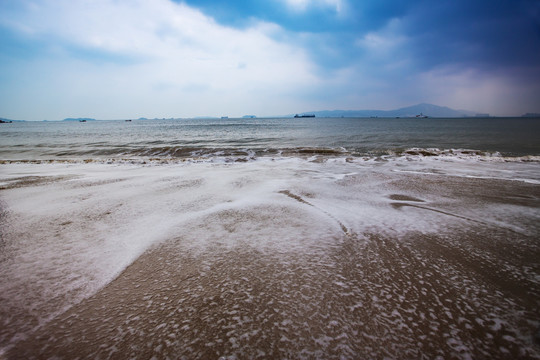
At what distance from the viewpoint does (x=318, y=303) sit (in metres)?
1.97

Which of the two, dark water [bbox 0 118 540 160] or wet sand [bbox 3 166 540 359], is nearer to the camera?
wet sand [bbox 3 166 540 359]

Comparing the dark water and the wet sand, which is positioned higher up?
the dark water

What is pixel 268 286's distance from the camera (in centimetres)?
219

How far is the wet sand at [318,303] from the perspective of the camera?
158 centimetres

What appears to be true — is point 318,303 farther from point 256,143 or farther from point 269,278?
point 256,143

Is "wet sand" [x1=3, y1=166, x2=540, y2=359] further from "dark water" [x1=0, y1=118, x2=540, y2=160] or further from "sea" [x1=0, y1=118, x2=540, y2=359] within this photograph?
"dark water" [x1=0, y1=118, x2=540, y2=160]

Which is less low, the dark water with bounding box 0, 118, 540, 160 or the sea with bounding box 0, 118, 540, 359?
the dark water with bounding box 0, 118, 540, 160

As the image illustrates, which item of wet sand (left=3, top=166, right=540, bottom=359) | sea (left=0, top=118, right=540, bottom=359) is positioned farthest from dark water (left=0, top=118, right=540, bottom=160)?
wet sand (left=3, top=166, right=540, bottom=359)

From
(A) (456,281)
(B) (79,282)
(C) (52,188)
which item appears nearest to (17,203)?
(C) (52,188)

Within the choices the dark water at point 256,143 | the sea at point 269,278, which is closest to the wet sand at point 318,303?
the sea at point 269,278

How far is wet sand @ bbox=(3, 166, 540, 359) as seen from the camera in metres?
1.58

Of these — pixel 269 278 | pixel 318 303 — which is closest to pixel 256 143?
pixel 269 278

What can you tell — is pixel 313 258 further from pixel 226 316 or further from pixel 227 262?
pixel 226 316

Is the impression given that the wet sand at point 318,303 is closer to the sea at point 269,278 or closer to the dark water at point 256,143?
the sea at point 269,278
